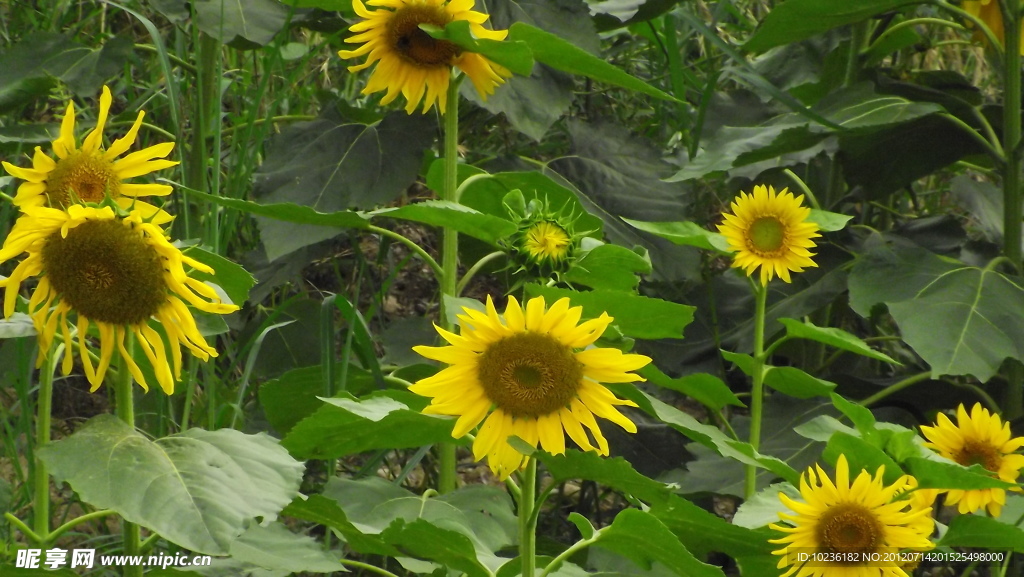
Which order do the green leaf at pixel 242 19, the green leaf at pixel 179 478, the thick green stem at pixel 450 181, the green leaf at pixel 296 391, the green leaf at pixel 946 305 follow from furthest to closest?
the green leaf at pixel 242 19 < the green leaf at pixel 946 305 < the green leaf at pixel 296 391 < the thick green stem at pixel 450 181 < the green leaf at pixel 179 478

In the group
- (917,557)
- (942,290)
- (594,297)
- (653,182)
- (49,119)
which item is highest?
(49,119)

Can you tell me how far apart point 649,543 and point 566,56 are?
23.4 inches

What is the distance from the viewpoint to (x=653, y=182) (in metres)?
1.79

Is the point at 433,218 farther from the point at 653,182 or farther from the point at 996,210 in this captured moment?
the point at 996,210

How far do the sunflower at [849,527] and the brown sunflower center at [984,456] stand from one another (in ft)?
0.88

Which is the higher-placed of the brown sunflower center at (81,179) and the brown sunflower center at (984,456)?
the brown sunflower center at (81,179)

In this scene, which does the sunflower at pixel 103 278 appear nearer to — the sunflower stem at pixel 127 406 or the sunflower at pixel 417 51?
the sunflower stem at pixel 127 406

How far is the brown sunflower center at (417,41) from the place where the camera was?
3.77 ft

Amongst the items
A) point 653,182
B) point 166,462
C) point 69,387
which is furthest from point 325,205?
point 166,462

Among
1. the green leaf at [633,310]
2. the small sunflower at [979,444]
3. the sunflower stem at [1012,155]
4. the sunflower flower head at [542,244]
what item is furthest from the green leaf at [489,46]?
the sunflower stem at [1012,155]

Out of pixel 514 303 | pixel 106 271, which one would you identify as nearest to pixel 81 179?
pixel 106 271

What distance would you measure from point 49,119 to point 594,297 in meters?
1.74

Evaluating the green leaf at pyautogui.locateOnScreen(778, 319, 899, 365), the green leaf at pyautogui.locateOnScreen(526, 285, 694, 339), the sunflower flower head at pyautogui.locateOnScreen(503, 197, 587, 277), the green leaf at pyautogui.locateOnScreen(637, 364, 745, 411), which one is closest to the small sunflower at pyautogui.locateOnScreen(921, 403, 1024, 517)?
the green leaf at pyautogui.locateOnScreen(778, 319, 899, 365)

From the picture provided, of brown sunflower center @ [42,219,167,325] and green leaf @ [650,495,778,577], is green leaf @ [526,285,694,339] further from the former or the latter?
brown sunflower center @ [42,219,167,325]
